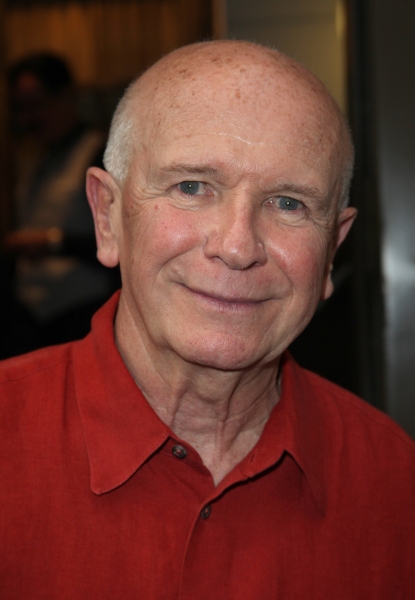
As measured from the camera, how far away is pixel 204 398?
158 centimetres

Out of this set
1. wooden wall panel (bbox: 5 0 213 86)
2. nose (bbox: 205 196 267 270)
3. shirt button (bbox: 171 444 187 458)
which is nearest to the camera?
nose (bbox: 205 196 267 270)

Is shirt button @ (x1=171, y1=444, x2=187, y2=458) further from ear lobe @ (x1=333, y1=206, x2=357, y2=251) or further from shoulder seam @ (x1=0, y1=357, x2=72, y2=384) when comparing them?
ear lobe @ (x1=333, y1=206, x2=357, y2=251)

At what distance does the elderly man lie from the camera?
1417 millimetres

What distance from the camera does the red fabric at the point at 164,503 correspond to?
1.41 metres

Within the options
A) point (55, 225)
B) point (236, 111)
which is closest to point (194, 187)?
point (236, 111)

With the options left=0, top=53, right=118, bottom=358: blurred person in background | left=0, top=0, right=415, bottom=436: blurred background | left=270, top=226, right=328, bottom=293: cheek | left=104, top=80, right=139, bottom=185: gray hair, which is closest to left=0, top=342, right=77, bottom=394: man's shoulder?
left=104, top=80, right=139, bottom=185: gray hair

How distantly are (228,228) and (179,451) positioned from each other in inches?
17.0

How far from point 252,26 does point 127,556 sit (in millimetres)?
2207

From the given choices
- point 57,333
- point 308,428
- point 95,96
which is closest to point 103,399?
point 308,428

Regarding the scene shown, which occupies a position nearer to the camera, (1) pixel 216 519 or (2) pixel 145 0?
(1) pixel 216 519

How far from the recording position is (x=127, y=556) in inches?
55.7

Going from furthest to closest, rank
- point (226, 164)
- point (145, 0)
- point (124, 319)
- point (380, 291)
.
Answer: point (145, 0), point (380, 291), point (124, 319), point (226, 164)

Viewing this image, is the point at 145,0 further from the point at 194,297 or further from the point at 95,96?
the point at 194,297

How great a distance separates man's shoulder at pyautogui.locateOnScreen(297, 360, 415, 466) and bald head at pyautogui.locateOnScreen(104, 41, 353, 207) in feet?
1.65
